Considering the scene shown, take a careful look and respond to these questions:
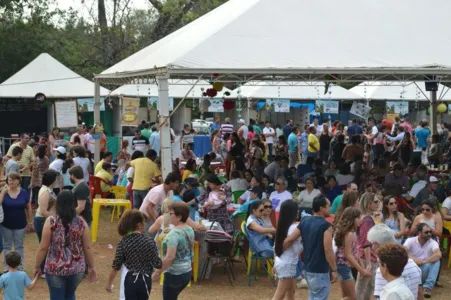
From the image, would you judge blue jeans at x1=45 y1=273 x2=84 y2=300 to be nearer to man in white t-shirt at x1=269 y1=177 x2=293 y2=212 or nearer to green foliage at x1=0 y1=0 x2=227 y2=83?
man in white t-shirt at x1=269 y1=177 x2=293 y2=212

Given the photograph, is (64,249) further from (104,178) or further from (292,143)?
(292,143)

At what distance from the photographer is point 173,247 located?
23.8ft

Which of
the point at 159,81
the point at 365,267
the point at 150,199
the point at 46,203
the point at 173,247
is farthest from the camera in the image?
the point at 159,81

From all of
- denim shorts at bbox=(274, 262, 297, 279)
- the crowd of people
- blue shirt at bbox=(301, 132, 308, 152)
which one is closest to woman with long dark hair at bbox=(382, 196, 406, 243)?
the crowd of people

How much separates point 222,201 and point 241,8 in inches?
198

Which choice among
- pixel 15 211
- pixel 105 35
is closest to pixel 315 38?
pixel 15 211

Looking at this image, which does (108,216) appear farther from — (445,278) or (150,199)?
(445,278)

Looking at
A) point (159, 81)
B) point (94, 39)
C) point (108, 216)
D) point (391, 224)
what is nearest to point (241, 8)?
point (159, 81)

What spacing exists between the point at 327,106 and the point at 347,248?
2515 centimetres

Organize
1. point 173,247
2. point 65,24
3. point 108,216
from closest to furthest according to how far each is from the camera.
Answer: point 173,247 → point 108,216 → point 65,24

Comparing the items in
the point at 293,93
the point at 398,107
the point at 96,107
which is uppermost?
the point at 293,93

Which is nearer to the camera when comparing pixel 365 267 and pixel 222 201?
pixel 365 267

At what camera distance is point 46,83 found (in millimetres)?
27062

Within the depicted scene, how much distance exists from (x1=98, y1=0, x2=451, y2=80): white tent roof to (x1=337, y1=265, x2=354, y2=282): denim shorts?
16.9 feet
